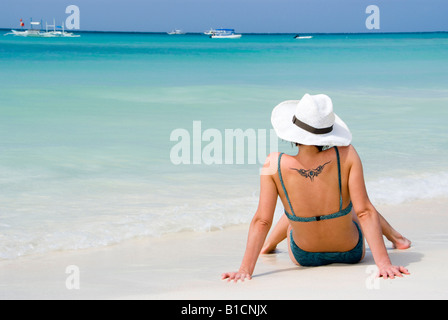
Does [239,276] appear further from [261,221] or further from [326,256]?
[326,256]

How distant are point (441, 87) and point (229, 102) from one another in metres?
6.62

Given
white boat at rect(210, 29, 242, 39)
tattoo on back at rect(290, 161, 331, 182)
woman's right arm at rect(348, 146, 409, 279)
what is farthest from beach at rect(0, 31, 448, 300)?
white boat at rect(210, 29, 242, 39)

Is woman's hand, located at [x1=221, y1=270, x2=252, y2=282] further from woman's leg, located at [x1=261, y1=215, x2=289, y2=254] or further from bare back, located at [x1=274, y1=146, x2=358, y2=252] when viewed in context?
woman's leg, located at [x1=261, y1=215, x2=289, y2=254]

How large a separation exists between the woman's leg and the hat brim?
2.24 feet

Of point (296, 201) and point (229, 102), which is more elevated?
point (296, 201)

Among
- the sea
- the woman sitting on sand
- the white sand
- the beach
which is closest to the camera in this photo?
the white sand

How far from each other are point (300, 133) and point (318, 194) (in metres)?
0.34

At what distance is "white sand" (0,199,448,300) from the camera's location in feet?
9.05

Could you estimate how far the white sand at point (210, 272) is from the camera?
2.76 m

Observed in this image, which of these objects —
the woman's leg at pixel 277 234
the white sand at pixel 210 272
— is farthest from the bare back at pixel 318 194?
the woman's leg at pixel 277 234

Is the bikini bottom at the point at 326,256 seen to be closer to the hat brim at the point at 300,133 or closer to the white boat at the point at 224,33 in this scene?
the hat brim at the point at 300,133

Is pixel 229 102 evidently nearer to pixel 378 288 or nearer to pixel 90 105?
pixel 90 105
